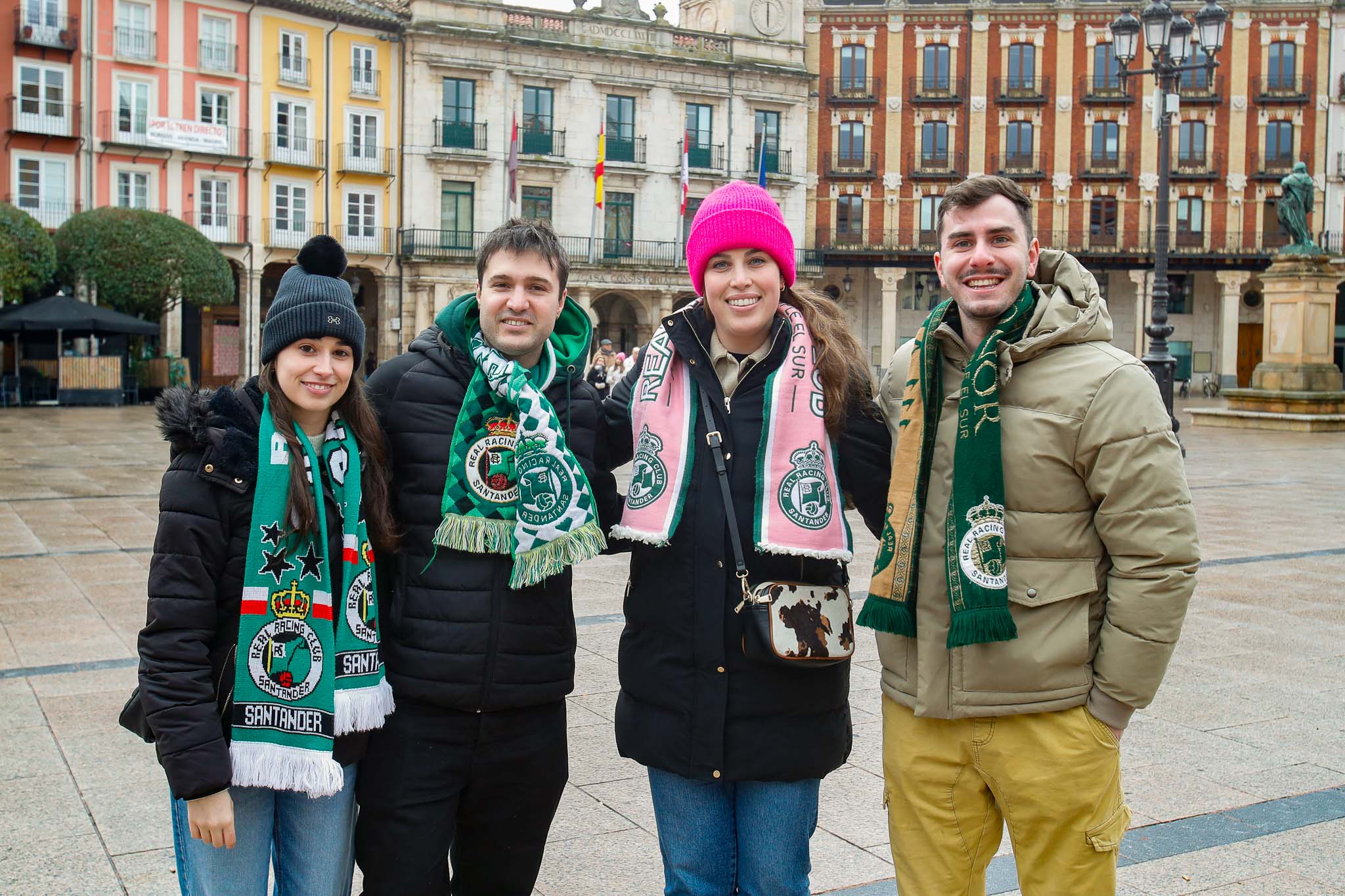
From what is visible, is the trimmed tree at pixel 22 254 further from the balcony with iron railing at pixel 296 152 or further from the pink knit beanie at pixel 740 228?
the pink knit beanie at pixel 740 228

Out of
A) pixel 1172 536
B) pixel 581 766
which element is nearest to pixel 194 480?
pixel 1172 536

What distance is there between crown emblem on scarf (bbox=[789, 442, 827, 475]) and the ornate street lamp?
14737mm

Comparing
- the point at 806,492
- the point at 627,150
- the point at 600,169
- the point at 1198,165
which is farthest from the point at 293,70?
the point at 806,492

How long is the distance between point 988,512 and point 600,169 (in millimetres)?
36767

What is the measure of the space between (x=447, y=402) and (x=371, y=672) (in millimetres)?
633

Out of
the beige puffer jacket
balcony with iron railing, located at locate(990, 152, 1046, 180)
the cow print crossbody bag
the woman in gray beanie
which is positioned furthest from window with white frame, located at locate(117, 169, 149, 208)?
the beige puffer jacket

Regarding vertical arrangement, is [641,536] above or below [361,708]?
above

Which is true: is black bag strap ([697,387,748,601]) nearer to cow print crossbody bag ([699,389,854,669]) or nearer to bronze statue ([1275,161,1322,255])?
cow print crossbody bag ([699,389,854,669])

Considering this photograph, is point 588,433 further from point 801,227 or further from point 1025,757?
point 801,227

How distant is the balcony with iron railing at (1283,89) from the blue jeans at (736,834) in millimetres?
49588

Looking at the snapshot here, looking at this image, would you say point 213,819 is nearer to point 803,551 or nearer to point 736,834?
point 736,834

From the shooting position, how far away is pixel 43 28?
3197cm

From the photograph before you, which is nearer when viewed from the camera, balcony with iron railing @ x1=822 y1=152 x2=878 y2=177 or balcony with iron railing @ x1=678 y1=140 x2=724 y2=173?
balcony with iron railing @ x1=678 y1=140 x2=724 y2=173

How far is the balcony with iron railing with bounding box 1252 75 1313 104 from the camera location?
4491cm
